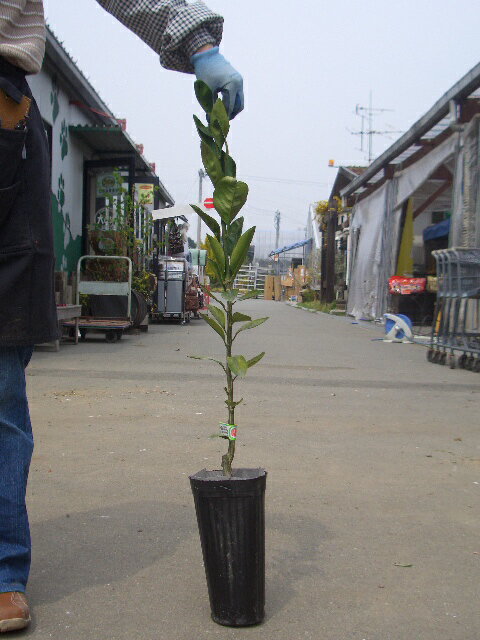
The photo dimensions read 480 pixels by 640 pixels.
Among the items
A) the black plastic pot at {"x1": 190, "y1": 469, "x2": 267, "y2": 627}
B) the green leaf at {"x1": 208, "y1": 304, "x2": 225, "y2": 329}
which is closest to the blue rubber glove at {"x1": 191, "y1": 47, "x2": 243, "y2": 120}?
the green leaf at {"x1": 208, "y1": 304, "x2": 225, "y2": 329}

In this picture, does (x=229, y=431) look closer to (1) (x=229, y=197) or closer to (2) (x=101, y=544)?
(1) (x=229, y=197)

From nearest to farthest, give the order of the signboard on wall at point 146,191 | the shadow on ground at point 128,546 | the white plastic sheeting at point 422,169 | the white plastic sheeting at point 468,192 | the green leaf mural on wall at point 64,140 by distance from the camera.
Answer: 1. the shadow on ground at point 128,546
2. the white plastic sheeting at point 468,192
3. the green leaf mural on wall at point 64,140
4. the white plastic sheeting at point 422,169
5. the signboard on wall at point 146,191

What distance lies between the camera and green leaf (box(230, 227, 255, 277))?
2209mm

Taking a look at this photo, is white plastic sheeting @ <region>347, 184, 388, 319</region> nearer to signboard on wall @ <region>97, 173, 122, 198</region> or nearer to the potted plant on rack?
signboard on wall @ <region>97, 173, 122, 198</region>

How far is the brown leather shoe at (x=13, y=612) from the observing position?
1983 mm

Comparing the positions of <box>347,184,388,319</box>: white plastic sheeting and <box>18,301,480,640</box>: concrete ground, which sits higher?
<box>347,184,388,319</box>: white plastic sheeting

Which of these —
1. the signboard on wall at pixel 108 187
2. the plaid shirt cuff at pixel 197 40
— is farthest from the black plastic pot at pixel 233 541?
the signboard on wall at pixel 108 187

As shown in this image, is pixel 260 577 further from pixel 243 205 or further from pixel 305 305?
pixel 305 305

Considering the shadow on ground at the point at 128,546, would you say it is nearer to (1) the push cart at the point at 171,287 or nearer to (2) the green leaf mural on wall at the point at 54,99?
(2) the green leaf mural on wall at the point at 54,99

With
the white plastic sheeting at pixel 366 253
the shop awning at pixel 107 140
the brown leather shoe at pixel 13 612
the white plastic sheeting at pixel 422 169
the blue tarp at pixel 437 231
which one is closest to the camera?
the brown leather shoe at pixel 13 612

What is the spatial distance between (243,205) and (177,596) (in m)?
1.19

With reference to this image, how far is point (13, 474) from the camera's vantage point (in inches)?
83.4

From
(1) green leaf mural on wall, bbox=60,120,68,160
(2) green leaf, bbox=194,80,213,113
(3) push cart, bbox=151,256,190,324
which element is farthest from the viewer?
(3) push cart, bbox=151,256,190,324

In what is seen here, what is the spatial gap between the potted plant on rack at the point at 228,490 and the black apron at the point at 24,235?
1.50 ft
